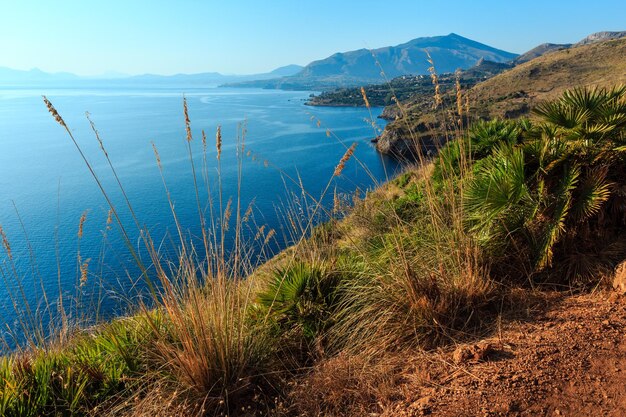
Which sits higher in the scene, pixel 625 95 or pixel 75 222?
pixel 625 95

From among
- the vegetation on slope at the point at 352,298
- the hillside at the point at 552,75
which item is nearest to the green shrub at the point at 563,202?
the vegetation on slope at the point at 352,298

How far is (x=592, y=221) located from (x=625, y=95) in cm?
173

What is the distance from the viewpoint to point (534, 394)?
2.22m

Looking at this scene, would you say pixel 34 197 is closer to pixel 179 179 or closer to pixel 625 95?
pixel 179 179

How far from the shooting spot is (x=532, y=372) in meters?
2.40

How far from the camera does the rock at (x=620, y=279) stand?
320 centimetres

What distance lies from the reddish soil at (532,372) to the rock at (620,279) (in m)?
0.14

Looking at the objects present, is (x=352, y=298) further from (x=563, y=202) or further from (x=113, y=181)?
(x=113, y=181)

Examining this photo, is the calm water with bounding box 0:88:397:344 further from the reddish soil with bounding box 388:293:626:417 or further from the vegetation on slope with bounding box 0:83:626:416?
the reddish soil with bounding box 388:293:626:417

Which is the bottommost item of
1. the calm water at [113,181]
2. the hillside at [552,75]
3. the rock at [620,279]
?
the calm water at [113,181]

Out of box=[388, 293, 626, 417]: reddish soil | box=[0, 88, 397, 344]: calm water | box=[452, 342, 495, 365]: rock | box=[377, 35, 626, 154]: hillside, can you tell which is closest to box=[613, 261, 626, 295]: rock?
box=[388, 293, 626, 417]: reddish soil

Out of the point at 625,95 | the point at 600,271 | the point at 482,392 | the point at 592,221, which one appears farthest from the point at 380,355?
the point at 625,95

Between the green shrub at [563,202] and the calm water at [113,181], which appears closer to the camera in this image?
the green shrub at [563,202]

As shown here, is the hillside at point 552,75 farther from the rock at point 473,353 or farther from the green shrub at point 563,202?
the rock at point 473,353
